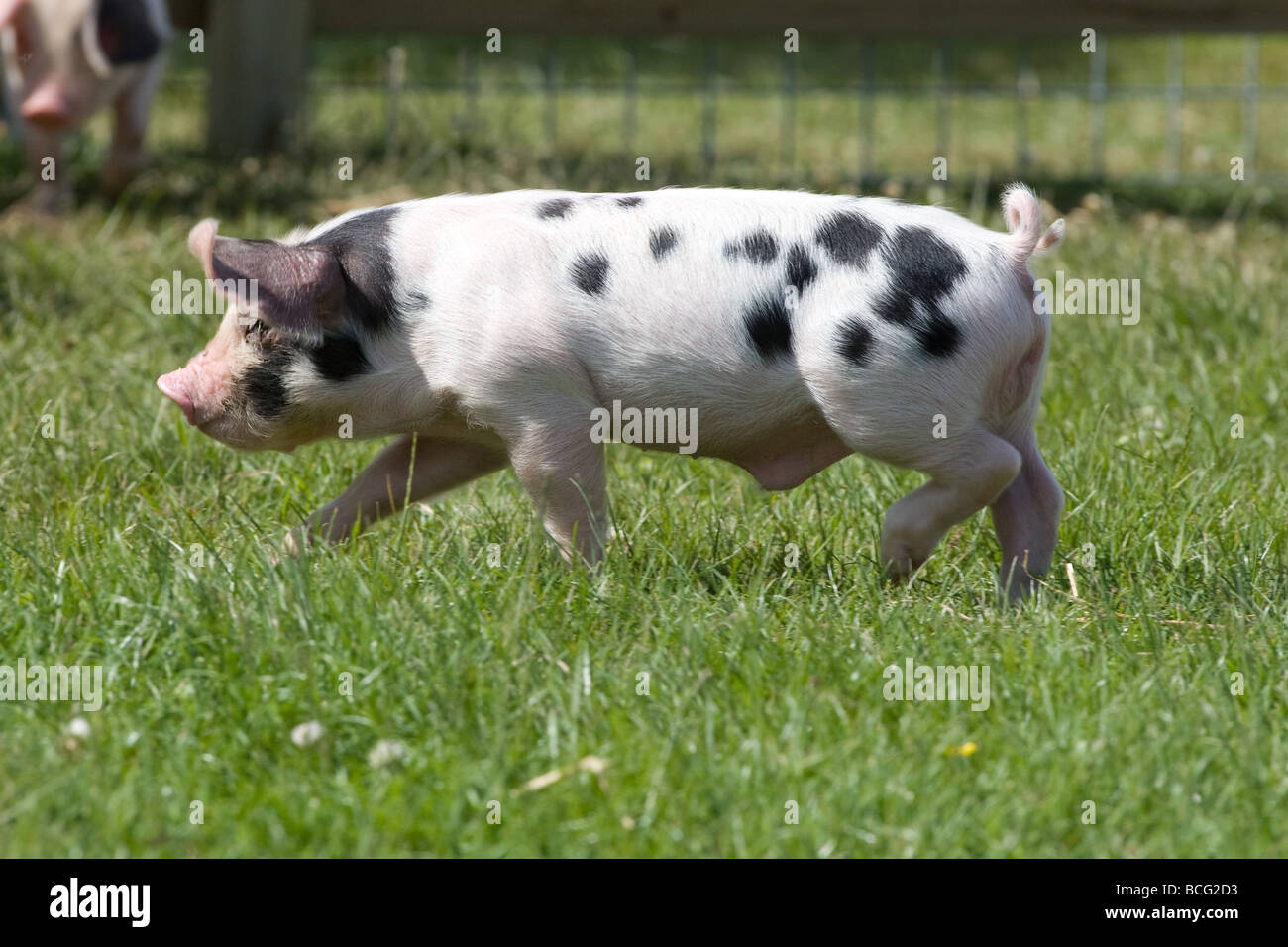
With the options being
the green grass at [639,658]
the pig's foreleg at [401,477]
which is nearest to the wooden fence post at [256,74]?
the green grass at [639,658]

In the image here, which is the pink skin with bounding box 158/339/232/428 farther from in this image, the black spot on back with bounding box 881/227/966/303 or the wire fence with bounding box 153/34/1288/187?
the wire fence with bounding box 153/34/1288/187

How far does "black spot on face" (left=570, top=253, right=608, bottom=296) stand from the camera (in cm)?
316

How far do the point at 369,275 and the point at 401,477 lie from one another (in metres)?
0.50

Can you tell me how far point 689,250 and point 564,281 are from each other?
245 mm

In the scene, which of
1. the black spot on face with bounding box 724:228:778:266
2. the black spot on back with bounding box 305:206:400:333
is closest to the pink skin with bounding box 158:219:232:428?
the black spot on back with bounding box 305:206:400:333

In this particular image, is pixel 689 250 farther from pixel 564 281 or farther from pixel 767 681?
pixel 767 681

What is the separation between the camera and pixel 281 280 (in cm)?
315

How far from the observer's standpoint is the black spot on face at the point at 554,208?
3270mm

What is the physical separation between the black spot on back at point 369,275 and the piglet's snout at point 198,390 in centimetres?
34

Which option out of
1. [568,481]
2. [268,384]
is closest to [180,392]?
[268,384]

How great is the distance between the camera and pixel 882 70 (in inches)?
503

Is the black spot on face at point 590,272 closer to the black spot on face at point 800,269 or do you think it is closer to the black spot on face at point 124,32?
the black spot on face at point 800,269

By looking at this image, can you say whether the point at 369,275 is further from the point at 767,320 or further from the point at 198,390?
the point at 767,320

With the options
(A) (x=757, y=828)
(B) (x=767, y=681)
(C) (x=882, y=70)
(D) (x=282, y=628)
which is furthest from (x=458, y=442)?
(C) (x=882, y=70)
